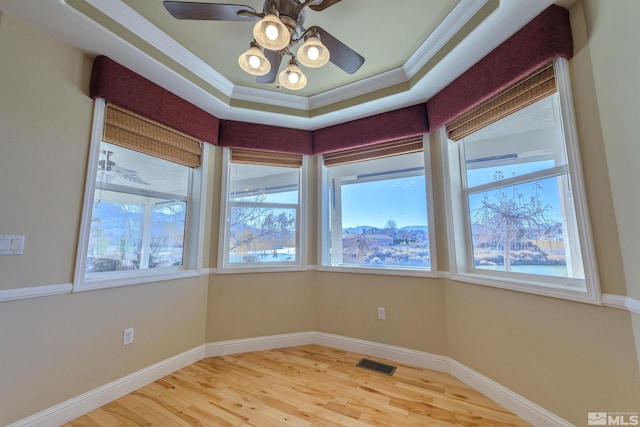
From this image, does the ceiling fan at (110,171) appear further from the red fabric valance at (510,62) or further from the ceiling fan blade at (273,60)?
the red fabric valance at (510,62)

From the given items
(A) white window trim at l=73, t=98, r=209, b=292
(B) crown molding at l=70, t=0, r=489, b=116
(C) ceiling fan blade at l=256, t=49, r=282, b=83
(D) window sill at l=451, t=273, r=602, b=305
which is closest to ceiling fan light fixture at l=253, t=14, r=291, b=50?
(C) ceiling fan blade at l=256, t=49, r=282, b=83

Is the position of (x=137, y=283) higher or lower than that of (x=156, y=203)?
lower

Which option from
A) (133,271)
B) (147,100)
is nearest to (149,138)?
(147,100)

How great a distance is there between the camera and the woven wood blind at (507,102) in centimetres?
162

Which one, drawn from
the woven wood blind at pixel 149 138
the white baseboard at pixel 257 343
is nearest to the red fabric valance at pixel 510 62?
the woven wood blind at pixel 149 138

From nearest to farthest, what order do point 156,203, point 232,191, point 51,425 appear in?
point 51,425, point 156,203, point 232,191

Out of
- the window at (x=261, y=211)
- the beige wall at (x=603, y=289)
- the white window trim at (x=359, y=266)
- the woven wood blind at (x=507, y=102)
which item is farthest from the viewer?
the window at (x=261, y=211)

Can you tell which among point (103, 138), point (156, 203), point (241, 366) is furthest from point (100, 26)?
point (241, 366)

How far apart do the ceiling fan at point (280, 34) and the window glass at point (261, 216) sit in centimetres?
140

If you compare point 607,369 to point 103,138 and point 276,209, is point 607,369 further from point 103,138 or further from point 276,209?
point 103,138

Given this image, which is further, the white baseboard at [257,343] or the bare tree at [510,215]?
the white baseboard at [257,343]

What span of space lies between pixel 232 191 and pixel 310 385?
6.47ft

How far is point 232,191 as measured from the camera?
2.86m

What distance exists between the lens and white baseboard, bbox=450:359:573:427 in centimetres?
155
